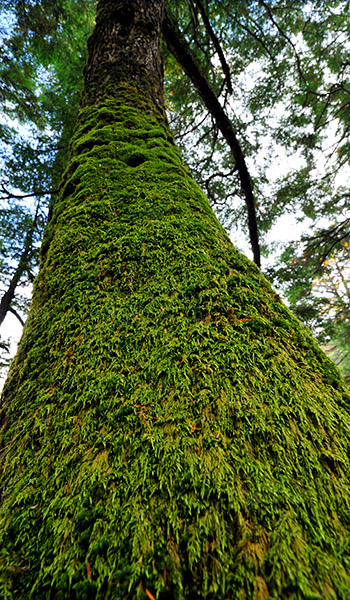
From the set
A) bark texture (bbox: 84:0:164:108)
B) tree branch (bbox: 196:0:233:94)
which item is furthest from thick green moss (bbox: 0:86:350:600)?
tree branch (bbox: 196:0:233:94)

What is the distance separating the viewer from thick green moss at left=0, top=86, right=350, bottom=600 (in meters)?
0.45

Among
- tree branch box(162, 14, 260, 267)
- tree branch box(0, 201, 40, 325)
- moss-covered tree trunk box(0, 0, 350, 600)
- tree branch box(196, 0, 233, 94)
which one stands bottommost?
moss-covered tree trunk box(0, 0, 350, 600)

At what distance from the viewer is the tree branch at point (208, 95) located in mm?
3211

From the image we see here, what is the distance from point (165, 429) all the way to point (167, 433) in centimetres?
1

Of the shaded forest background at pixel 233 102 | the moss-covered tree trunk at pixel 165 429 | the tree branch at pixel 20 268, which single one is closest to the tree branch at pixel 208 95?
the shaded forest background at pixel 233 102

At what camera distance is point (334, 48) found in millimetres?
5066

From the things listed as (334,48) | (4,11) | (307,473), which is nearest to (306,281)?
(334,48)

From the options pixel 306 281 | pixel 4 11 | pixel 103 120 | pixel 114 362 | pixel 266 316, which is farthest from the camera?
pixel 306 281

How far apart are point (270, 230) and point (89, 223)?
5.79m

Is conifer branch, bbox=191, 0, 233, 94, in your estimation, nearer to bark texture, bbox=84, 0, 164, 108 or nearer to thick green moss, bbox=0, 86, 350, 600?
bark texture, bbox=84, 0, 164, 108

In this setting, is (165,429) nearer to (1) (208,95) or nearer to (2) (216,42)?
(1) (208,95)

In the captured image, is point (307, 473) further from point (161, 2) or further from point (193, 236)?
point (161, 2)

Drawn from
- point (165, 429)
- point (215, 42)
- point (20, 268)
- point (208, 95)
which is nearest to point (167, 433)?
point (165, 429)

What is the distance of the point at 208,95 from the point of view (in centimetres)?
358
